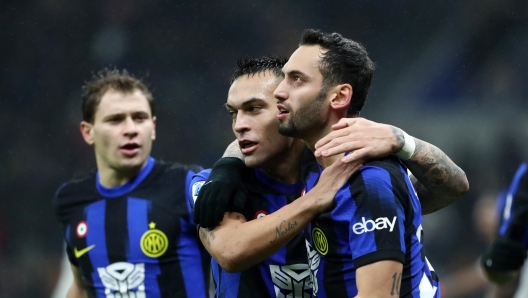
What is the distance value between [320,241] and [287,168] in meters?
0.58

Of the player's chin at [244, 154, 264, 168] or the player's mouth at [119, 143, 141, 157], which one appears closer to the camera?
the player's chin at [244, 154, 264, 168]

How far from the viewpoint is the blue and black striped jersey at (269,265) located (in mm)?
2715

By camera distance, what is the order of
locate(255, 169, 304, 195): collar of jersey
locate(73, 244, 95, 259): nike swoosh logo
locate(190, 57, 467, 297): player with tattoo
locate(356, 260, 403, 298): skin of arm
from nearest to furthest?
locate(356, 260, 403, 298): skin of arm, locate(190, 57, 467, 297): player with tattoo, locate(255, 169, 304, 195): collar of jersey, locate(73, 244, 95, 259): nike swoosh logo

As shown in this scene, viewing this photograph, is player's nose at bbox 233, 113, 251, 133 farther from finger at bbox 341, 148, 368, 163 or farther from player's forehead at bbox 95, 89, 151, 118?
player's forehead at bbox 95, 89, 151, 118

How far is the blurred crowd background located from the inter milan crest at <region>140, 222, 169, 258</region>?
2.61 m

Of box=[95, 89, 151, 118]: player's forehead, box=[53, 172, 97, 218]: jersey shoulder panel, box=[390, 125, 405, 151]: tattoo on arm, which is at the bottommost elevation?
box=[390, 125, 405, 151]: tattoo on arm

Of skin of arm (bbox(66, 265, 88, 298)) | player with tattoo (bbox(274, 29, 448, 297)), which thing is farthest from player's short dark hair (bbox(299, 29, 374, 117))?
skin of arm (bbox(66, 265, 88, 298))

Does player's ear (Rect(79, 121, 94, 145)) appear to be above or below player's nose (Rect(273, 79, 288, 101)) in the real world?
above

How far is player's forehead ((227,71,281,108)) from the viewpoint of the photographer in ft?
9.23

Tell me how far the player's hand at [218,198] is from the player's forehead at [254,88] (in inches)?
13.3

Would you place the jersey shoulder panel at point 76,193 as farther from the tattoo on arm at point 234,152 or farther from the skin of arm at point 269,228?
the skin of arm at point 269,228

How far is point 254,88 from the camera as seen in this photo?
9.27 ft

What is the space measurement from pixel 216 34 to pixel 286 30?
0.78m

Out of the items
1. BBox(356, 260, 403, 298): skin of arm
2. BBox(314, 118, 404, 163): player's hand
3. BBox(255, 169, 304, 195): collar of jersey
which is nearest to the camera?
BBox(356, 260, 403, 298): skin of arm
